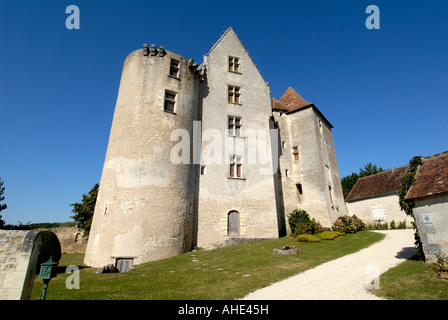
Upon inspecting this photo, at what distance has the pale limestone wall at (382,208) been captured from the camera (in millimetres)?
21392

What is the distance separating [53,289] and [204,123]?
524 inches

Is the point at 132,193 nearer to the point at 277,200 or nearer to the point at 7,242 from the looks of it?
the point at 7,242

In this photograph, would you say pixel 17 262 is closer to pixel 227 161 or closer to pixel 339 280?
pixel 339 280

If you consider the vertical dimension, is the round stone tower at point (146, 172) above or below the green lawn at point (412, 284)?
above

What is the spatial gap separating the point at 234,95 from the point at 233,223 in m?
11.0

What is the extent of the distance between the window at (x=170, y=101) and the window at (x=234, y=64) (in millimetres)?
7400

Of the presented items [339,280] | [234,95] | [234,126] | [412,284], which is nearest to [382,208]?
[234,126]

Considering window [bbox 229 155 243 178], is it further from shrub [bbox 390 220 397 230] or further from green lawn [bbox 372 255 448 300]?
A: shrub [bbox 390 220 397 230]

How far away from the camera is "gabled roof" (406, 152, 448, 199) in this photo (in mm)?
8188

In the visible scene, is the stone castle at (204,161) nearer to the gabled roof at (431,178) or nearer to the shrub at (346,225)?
the shrub at (346,225)

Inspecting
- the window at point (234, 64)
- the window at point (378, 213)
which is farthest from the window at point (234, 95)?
the window at point (378, 213)

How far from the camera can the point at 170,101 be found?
51.8 ft

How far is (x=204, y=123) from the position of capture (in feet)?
58.9

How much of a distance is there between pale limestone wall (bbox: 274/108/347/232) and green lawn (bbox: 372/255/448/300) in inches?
436
